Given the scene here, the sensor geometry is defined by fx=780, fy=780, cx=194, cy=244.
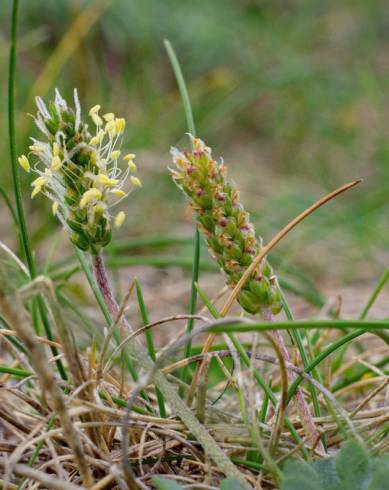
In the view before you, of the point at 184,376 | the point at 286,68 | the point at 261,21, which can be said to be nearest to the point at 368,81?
the point at 286,68

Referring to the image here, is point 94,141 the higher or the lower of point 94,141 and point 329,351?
the higher

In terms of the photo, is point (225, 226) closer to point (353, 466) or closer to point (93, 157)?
point (93, 157)

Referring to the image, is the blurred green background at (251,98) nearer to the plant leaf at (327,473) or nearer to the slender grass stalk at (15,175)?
the slender grass stalk at (15,175)

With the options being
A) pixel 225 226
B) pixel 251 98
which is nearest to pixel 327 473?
pixel 225 226

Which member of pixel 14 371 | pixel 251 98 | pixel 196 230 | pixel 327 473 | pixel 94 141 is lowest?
pixel 327 473

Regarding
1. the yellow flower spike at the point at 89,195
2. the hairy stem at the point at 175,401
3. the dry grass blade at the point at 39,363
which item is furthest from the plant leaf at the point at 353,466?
the yellow flower spike at the point at 89,195

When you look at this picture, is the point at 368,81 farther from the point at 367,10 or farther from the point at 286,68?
the point at 367,10

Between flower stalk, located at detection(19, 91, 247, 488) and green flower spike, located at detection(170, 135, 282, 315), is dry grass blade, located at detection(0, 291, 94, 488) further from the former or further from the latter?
green flower spike, located at detection(170, 135, 282, 315)
